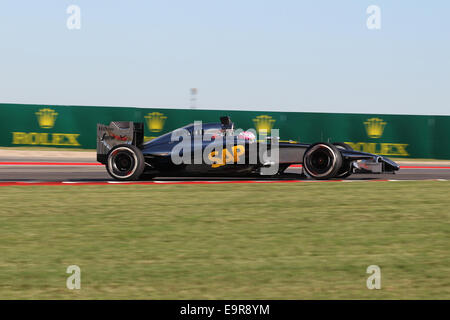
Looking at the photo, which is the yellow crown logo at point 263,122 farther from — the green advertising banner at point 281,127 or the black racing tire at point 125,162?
the black racing tire at point 125,162

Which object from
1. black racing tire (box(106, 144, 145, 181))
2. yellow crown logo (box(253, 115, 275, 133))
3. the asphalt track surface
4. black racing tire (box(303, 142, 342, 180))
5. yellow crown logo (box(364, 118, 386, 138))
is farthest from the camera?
yellow crown logo (box(253, 115, 275, 133))

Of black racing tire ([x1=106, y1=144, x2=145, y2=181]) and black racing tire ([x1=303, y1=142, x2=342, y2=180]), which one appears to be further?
black racing tire ([x1=106, y1=144, x2=145, y2=181])

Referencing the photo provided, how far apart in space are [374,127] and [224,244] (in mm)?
18729

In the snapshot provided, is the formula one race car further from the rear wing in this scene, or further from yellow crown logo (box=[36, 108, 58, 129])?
yellow crown logo (box=[36, 108, 58, 129])

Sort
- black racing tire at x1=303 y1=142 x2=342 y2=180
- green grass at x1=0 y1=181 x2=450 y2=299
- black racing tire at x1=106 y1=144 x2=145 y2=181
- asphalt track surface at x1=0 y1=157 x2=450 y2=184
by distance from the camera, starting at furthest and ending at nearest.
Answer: asphalt track surface at x1=0 y1=157 x2=450 y2=184 < black racing tire at x1=106 y1=144 x2=145 y2=181 < black racing tire at x1=303 y1=142 x2=342 y2=180 < green grass at x1=0 y1=181 x2=450 y2=299

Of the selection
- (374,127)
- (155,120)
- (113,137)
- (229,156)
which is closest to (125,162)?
(113,137)

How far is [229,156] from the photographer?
445 inches

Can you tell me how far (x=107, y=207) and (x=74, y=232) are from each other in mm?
1600

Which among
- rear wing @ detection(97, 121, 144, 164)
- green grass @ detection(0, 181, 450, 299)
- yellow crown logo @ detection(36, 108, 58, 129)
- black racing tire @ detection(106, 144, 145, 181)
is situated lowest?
green grass @ detection(0, 181, 450, 299)

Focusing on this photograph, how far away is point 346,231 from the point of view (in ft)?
21.9

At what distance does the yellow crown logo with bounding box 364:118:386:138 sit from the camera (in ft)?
77.9

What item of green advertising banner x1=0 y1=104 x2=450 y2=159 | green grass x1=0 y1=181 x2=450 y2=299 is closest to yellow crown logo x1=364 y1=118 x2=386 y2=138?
green advertising banner x1=0 y1=104 x2=450 y2=159

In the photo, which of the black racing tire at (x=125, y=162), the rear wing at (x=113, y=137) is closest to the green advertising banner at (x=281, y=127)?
the rear wing at (x=113, y=137)
